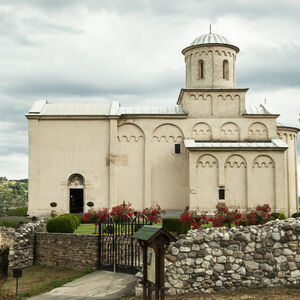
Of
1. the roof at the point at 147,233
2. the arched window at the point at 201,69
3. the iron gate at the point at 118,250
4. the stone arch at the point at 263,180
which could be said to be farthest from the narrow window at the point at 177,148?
the roof at the point at 147,233

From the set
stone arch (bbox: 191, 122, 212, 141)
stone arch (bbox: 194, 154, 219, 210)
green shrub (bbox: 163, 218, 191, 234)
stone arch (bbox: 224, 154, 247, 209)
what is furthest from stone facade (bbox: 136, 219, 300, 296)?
stone arch (bbox: 191, 122, 212, 141)

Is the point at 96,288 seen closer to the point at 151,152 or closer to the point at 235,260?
the point at 235,260

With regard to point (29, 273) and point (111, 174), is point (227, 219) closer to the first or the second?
point (29, 273)

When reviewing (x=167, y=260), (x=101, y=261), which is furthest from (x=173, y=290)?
(x=101, y=261)

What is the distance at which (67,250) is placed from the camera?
16.3 m

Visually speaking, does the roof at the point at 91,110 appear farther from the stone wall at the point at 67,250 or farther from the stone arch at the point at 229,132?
the stone wall at the point at 67,250

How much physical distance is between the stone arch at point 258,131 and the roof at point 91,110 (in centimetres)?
473

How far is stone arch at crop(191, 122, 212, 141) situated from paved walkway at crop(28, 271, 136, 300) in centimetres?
1475

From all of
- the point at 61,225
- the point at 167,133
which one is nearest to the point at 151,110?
the point at 167,133

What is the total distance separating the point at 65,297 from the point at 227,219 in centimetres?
683

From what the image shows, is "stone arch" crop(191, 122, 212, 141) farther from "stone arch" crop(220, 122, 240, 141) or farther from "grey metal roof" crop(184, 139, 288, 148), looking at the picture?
"stone arch" crop(220, 122, 240, 141)

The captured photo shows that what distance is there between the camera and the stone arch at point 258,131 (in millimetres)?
27297

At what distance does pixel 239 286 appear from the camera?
11242mm

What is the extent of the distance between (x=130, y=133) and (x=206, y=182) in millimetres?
6137
